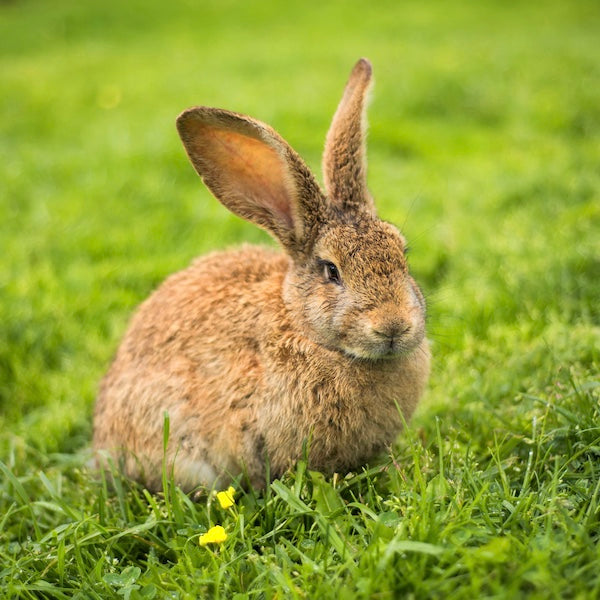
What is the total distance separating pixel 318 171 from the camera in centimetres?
710

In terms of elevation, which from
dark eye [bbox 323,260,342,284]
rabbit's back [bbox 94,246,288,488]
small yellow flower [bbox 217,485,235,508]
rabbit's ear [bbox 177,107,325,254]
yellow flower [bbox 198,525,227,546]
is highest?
rabbit's ear [bbox 177,107,325,254]

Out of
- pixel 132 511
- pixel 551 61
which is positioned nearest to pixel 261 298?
pixel 132 511

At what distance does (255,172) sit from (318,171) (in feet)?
12.3

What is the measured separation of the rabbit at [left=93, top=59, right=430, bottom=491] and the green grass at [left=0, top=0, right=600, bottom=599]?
0.19m

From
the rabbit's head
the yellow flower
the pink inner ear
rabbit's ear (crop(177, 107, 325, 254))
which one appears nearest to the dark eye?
the rabbit's head

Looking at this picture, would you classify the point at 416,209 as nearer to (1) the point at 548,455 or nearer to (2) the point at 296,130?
(2) the point at 296,130

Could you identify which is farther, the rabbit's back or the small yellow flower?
the rabbit's back

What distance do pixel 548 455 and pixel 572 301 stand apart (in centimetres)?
175

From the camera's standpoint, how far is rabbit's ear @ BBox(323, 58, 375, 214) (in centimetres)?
347

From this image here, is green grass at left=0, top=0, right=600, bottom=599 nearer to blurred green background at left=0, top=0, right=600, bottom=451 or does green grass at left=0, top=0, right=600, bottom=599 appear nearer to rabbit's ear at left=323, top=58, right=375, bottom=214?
blurred green background at left=0, top=0, right=600, bottom=451

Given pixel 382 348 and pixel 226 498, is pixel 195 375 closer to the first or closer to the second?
pixel 226 498

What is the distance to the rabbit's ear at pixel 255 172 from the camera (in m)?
3.19

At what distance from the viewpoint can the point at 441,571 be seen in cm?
212

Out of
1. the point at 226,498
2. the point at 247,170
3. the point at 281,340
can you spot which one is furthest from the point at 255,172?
the point at 226,498
